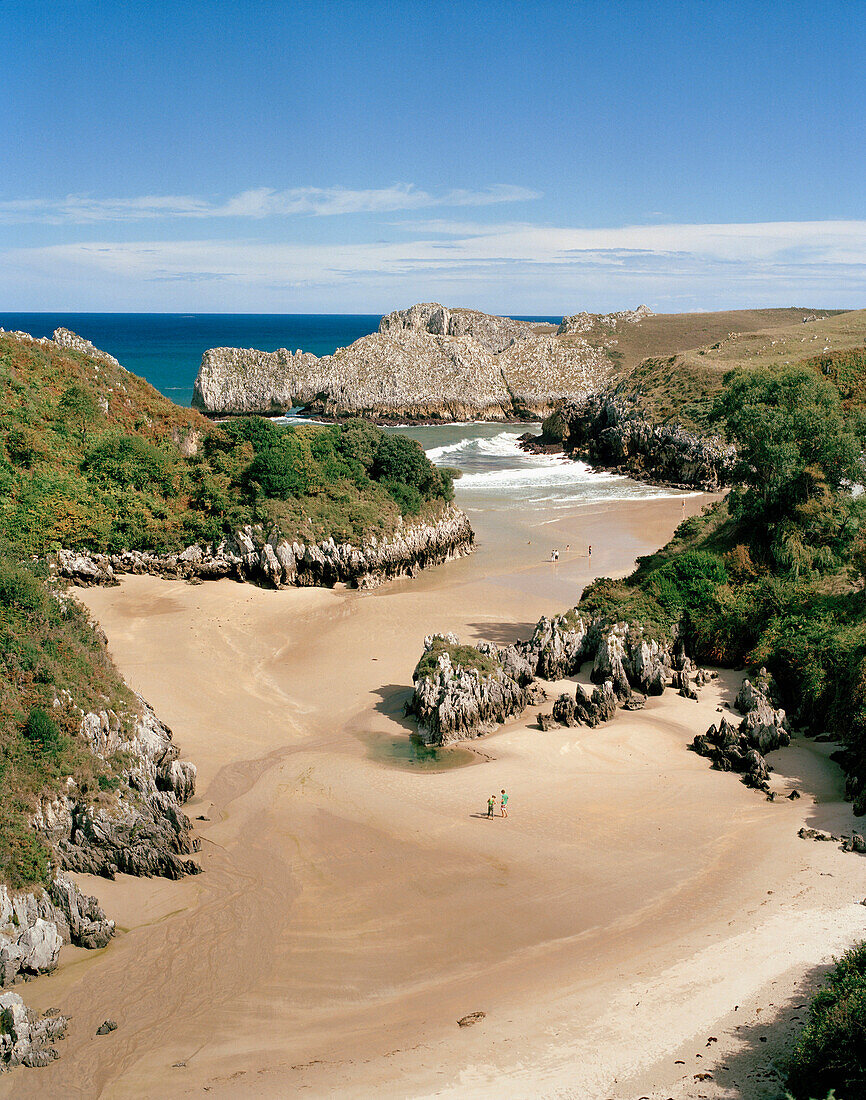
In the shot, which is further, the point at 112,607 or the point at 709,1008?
the point at 112,607

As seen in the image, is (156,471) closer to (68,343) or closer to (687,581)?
(68,343)

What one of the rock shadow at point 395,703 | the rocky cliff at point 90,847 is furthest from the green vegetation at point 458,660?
the rocky cliff at point 90,847

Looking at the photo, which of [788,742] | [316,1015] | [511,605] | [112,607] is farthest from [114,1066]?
[511,605]

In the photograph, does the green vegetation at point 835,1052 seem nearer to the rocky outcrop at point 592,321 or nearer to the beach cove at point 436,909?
the beach cove at point 436,909

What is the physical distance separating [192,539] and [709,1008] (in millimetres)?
→ 25358

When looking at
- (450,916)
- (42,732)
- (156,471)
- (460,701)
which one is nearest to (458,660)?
(460,701)

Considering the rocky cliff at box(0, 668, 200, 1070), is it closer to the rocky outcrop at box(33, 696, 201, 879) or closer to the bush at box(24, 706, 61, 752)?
the rocky outcrop at box(33, 696, 201, 879)

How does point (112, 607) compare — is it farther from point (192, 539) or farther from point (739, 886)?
point (739, 886)

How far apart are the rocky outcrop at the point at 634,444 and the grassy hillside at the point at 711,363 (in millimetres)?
1426

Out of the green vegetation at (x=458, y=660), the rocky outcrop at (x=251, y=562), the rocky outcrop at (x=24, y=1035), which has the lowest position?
the rocky outcrop at (x=24, y=1035)

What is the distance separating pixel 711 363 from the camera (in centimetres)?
6875

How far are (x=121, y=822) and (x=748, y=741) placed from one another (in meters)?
13.7

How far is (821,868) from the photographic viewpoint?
15.6 m

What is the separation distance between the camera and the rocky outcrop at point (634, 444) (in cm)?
5719
